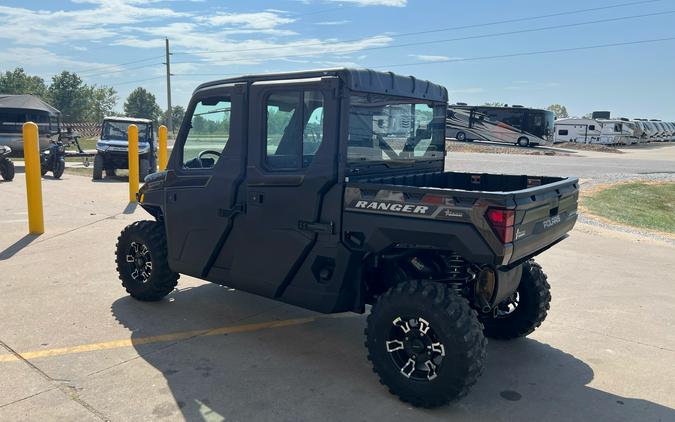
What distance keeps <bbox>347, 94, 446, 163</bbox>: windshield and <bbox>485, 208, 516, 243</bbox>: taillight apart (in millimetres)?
1208

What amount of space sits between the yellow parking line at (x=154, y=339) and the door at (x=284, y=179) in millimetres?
581

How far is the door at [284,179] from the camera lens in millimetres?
4012

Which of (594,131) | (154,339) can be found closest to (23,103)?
(154,339)

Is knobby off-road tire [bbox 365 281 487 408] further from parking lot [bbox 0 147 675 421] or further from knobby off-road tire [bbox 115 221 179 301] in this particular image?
knobby off-road tire [bbox 115 221 179 301]

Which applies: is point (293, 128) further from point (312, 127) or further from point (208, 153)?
Result: point (208, 153)

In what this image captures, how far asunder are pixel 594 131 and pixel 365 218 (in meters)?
51.4

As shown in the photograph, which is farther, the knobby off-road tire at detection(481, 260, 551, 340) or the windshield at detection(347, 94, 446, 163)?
the knobby off-road tire at detection(481, 260, 551, 340)

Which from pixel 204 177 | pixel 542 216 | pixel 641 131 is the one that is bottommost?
pixel 542 216

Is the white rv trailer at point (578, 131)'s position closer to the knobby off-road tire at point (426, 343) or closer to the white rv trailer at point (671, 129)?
the white rv trailer at point (671, 129)

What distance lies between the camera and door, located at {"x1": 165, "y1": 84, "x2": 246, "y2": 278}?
452 cm

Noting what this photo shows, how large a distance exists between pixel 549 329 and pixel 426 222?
2.38 meters

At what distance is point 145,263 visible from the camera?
5504 millimetres

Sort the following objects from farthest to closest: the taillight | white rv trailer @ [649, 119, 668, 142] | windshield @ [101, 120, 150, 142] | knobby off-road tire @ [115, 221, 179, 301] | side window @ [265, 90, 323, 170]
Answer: white rv trailer @ [649, 119, 668, 142] → windshield @ [101, 120, 150, 142] → knobby off-road tire @ [115, 221, 179, 301] → side window @ [265, 90, 323, 170] → the taillight

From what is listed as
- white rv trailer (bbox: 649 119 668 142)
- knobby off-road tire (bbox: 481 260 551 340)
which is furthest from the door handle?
white rv trailer (bbox: 649 119 668 142)
